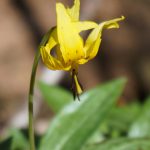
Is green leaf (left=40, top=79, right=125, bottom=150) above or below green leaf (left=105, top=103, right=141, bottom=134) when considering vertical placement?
above

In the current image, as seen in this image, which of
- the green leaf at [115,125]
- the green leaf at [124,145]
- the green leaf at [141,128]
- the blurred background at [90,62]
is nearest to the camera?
the green leaf at [124,145]

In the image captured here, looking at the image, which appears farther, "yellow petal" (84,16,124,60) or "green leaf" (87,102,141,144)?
"green leaf" (87,102,141,144)

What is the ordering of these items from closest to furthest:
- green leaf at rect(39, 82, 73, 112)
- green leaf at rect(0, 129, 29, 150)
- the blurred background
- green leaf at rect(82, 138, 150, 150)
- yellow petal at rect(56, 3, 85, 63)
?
yellow petal at rect(56, 3, 85, 63) < green leaf at rect(82, 138, 150, 150) < green leaf at rect(0, 129, 29, 150) < green leaf at rect(39, 82, 73, 112) < the blurred background

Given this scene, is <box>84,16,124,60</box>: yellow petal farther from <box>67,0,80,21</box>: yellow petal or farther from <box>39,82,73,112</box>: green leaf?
<box>39,82,73,112</box>: green leaf

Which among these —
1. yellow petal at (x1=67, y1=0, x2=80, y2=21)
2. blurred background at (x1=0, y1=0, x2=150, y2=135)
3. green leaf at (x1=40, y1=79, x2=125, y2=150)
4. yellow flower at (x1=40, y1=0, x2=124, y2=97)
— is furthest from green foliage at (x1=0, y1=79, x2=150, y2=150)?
blurred background at (x1=0, y1=0, x2=150, y2=135)

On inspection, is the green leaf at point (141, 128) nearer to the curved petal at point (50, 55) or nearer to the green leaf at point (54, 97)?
the green leaf at point (54, 97)

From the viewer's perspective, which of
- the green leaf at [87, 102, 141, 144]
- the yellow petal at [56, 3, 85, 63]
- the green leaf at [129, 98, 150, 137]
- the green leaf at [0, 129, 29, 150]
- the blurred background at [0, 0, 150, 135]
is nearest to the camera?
the yellow petal at [56, 3, 85, 63]

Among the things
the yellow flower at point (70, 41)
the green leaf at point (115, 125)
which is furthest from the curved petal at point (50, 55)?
the green leaf at point (115, 125)
